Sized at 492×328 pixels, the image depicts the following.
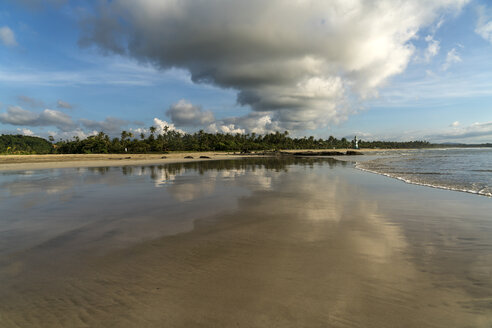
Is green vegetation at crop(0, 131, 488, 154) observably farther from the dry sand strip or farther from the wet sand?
the wet sand

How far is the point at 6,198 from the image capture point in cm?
1272

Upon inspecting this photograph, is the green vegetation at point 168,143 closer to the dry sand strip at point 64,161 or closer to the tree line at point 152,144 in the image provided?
the tree line at point 152,144

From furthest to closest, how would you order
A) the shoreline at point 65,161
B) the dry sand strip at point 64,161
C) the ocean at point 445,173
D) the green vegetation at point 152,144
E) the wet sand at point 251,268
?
the green vegetation at point 152,144, the dry sand strip at point 64,161, the shoreline at point 65,161, the ocean at point 445,173, the wet sand at point 251,268

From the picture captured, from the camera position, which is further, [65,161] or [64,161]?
[64,161]

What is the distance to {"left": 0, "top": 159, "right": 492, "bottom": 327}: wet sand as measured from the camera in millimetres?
3500

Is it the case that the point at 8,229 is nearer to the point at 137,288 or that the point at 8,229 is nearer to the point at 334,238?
Answer: the point at 137,288

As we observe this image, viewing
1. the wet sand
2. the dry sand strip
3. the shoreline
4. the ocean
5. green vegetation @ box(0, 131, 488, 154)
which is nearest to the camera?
the wet sand

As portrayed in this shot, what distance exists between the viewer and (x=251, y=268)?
4.89m

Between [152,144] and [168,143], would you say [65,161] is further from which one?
[168,143]

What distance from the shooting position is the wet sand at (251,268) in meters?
3.50

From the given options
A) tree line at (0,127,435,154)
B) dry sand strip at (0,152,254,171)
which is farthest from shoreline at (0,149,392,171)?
tree line at (0,127,435,154)

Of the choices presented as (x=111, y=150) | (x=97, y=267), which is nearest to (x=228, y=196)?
(x=97, y=267)

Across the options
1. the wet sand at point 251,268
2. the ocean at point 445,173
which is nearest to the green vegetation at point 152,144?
the ocean at point 445,173

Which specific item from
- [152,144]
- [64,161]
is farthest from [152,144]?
[64,161]
